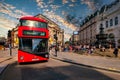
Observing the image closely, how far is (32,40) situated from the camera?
1752cm

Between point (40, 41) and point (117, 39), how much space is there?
90.9 ft

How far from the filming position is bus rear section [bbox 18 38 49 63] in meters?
17.0

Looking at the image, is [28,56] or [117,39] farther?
[117,39]

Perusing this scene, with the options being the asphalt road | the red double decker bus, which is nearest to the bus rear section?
the red double decker bus

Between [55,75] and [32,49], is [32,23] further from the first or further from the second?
[55,75]

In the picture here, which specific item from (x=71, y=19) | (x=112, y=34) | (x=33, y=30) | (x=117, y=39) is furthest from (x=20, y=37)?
(x=71, y=19)

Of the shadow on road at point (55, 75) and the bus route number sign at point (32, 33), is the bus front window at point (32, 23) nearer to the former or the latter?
the bus route number sign at point (32, 33)

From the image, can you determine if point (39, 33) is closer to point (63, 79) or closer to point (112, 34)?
point (63, 79)

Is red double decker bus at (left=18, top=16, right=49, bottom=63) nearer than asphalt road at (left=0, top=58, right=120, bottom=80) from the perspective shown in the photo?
No

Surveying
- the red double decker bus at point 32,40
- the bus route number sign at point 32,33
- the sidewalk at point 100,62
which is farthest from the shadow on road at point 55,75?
→ the bus route number sign at point 32,33

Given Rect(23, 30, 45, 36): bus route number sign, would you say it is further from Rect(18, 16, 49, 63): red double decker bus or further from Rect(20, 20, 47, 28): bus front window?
Rect(20, 20, 47, 28): bus front window

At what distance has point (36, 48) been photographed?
17.8 meters

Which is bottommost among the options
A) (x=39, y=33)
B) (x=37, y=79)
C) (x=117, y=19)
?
(x=37, y=79)

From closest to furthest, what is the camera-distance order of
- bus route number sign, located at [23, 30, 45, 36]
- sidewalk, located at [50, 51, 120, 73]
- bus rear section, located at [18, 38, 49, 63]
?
sidewalk, located at [50, 51, 120, 73], bus rear section, located at [18, 38, 49, 63], bus route number sign, located at [23, 30, 45, 36]
